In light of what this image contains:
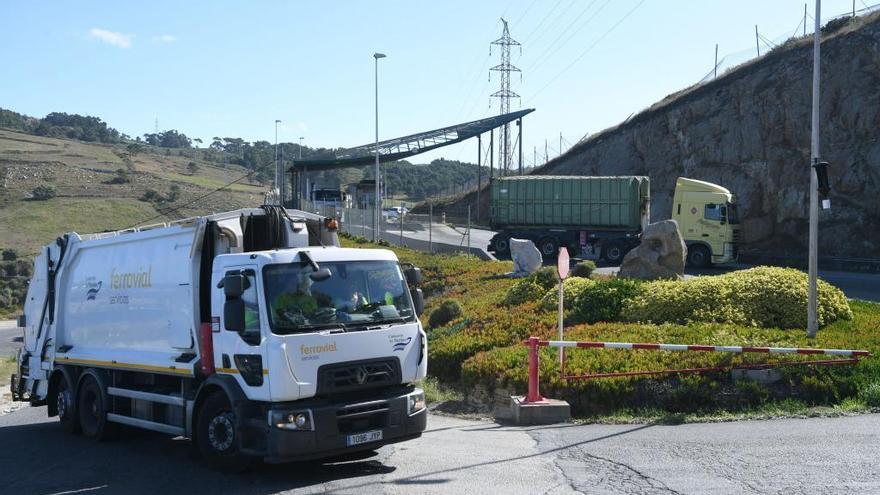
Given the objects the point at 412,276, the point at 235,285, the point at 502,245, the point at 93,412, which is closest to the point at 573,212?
the point at 502,245

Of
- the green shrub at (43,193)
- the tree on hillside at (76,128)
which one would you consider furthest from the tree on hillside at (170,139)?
the green shrub at (43,193)

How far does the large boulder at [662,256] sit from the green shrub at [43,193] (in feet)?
218

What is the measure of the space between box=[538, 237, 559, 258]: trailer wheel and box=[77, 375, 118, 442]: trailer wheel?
29017 mm

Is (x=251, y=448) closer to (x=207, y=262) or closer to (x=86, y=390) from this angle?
(x=207, y=262)

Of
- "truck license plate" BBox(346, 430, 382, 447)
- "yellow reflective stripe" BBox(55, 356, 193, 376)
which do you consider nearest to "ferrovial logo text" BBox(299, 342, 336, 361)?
"truck license plate" BBox(346, 430, 382, 447)

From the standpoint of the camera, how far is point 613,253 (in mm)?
38500

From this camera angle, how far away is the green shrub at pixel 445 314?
2116cm

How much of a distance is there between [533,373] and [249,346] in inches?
184

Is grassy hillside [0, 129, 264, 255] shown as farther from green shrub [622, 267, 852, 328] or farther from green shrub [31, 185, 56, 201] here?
green shrub [622, 267, 852, 328]

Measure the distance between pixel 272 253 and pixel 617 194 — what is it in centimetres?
3086

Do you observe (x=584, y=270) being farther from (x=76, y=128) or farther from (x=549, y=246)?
(x=76, y=128)

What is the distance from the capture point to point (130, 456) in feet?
36.7

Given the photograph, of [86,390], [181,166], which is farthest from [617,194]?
[181,166]

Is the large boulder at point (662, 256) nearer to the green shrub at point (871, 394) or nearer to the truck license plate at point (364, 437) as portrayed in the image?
the green shrub at point (871, 394)
